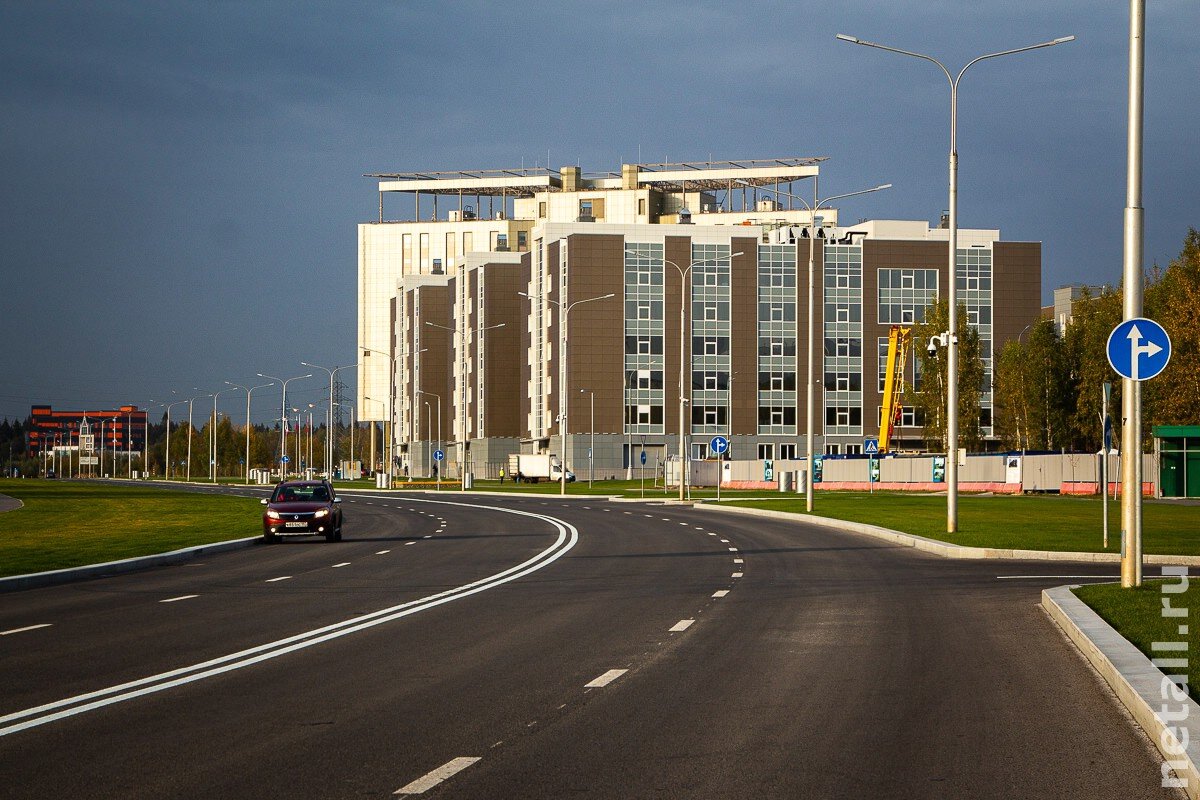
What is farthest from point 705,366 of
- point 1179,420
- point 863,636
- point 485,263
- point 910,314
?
point 863,636

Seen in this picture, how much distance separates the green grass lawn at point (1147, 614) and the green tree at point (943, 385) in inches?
3380

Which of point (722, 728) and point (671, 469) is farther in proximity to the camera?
point (671, 469)

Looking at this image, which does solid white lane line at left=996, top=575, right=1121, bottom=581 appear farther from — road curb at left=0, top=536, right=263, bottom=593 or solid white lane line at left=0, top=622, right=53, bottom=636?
road curb at left=0, top=536, right=263, bottom=593

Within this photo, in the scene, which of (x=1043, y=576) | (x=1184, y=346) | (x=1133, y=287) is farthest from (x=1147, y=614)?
(x=1184, y=346)

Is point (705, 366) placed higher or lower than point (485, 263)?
lower

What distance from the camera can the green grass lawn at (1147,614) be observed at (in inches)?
493

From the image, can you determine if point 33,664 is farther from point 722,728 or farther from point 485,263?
point 485,263

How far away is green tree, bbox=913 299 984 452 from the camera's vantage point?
345 feet

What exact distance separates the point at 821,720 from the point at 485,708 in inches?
90.3

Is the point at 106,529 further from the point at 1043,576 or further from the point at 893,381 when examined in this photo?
the point at 893,381

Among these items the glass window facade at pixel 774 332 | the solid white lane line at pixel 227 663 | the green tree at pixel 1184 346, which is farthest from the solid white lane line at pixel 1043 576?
the glass window facade at pixel 774 332

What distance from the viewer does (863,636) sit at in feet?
49.9

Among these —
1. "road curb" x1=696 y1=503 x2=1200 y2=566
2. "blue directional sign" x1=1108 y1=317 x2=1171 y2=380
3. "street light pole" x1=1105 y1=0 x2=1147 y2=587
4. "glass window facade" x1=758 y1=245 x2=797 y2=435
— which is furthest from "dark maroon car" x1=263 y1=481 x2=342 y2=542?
"glass window facade" x1=758 y1=245 x2=797 y2=435

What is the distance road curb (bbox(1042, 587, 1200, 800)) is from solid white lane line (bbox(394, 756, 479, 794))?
3771mm
